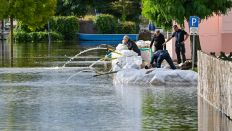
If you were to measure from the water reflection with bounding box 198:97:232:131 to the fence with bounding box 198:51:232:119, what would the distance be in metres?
0.14

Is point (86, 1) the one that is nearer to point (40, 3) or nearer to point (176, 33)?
point (40, 3)

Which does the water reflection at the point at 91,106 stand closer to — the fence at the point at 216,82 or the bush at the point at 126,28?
the fence at the point at 216,82

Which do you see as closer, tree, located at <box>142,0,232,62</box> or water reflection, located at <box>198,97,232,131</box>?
water reflection, located at <box>198,97,232,131</box>

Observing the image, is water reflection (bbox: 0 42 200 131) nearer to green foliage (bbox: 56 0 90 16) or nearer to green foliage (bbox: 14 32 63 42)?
green foliage (bbox: 14 32 63 42)

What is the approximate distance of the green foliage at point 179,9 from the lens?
103ft

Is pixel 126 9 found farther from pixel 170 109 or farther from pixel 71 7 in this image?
pixel 170 109

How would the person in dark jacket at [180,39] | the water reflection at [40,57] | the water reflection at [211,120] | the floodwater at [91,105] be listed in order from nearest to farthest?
the water reflection at [211,120]
the floodwater at [91,105]
the person in dark jacket at [180,39]
the water reflection at [40,57]

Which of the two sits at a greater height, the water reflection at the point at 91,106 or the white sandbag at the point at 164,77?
the white sandbag at the point at 164,77

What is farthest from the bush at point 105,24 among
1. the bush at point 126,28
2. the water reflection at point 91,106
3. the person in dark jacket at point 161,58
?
the water reflection at point 91,106

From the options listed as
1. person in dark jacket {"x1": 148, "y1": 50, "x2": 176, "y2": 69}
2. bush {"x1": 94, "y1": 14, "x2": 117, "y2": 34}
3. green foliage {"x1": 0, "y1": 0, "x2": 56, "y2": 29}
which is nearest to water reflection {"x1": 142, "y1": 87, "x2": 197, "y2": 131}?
person in dark jacket {"x1": 148, "y1": 50, "x2": 176, "y2": 69}

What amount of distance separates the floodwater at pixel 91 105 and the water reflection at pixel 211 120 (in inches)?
3.7

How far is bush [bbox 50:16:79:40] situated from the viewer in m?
83.9

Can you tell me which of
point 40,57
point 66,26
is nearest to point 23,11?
point 40,57

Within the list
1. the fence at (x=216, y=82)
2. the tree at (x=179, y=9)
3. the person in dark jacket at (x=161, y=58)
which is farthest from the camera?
the tree at (x=179, y=9)
